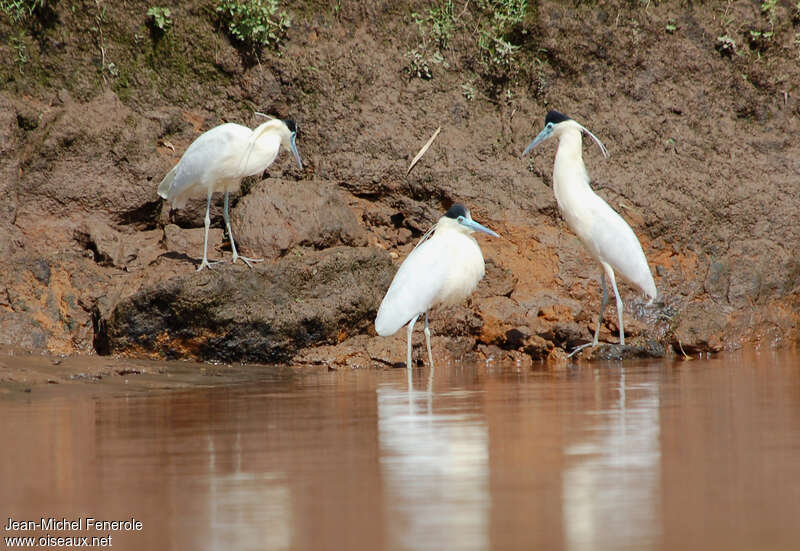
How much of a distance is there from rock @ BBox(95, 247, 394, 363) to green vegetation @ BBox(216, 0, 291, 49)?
11.2 ft

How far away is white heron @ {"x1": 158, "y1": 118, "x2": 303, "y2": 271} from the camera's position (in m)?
8.70

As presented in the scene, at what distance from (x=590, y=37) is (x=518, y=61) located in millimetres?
918

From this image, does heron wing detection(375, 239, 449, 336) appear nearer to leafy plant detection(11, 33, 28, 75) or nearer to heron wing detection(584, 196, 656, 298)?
heron wing detection(584, 196, 656, 298)

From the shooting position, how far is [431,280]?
789 cm

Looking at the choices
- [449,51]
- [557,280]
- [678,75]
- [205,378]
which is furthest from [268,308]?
[678,75]

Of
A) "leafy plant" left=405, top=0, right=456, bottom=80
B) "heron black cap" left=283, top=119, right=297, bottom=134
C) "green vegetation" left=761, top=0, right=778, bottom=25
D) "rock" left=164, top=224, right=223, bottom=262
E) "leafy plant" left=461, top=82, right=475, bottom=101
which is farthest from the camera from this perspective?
"green vegetation" left=761, top=0, right=778, bottom=25

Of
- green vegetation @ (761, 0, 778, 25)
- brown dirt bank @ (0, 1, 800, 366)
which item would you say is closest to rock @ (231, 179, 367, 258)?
brown dirt bank @ (0, 1, 800, 366)

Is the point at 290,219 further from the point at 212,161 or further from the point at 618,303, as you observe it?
the point at 618,303

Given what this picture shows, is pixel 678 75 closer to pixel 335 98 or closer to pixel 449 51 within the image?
Answer: pixel 449 51

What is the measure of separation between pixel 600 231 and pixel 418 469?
20.0 ft

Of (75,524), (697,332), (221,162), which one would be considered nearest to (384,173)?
(221,162)

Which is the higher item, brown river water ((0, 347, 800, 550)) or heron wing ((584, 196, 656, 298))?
heron wing ((584, 196, 656, 298))

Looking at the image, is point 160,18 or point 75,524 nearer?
point 75,524

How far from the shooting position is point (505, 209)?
409 inches
